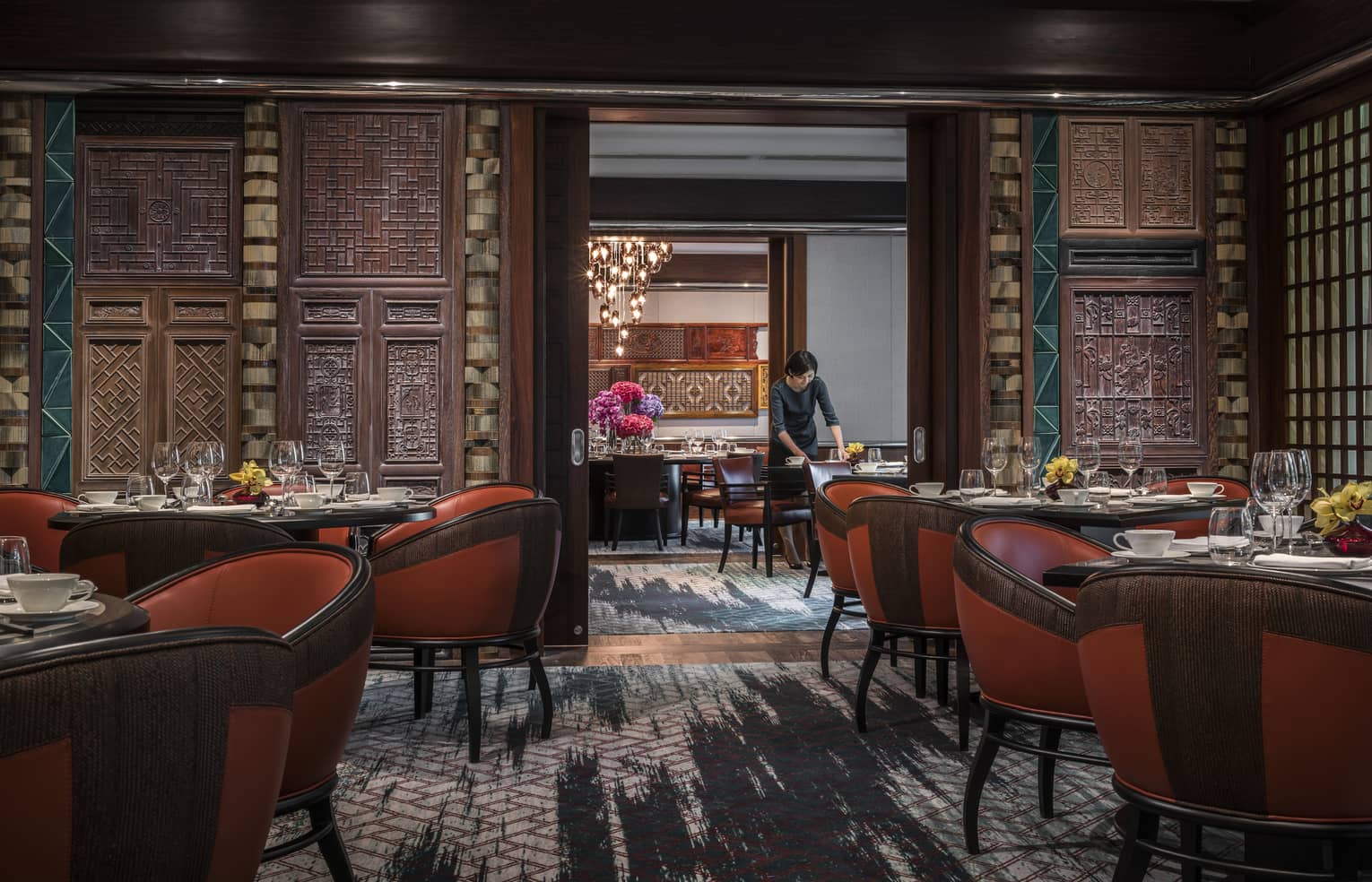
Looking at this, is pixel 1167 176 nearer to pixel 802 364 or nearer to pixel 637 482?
pixel 802 364

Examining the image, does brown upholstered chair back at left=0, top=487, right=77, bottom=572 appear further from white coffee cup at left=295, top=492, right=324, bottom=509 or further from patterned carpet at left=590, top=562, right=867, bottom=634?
patterned carpet at left=590, top=562, right=867, bottom=634

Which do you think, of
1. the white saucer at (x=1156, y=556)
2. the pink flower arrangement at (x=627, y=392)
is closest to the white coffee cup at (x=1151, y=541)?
the white saucer at (x=1156, y=556)

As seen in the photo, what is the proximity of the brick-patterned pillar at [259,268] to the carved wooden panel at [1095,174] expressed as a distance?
396cm

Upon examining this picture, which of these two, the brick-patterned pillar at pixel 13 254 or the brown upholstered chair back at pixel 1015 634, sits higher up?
the brick-patterned pillar at pixel 13 254

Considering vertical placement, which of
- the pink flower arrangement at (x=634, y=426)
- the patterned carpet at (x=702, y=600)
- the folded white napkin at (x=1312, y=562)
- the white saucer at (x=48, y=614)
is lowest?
the patterned carpet at (x=702, y=600)

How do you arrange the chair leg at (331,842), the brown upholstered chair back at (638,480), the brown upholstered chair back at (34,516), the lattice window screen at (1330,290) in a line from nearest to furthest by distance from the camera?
the chair leg at (331,842), the brown upholstered chair back at (34,516), the lattice window screen at (1330,290), the brown upholstered chair back at (638,480)

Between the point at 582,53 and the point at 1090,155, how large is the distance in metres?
2.63

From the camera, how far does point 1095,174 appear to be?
5590 millimetres

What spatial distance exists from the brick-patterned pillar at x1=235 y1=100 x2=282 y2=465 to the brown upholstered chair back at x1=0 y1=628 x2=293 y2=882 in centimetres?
406

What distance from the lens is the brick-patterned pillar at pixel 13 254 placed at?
5.14 meters

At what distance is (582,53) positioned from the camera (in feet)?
17.1

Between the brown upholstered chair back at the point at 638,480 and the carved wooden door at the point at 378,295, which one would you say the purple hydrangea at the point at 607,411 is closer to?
the brown upholstered chair back at the point at 638,480

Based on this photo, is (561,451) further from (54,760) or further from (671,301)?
(671,301)

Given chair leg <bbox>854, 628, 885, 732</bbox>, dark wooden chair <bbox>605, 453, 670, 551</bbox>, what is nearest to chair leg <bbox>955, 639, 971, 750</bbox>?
chair leg <bbox>854, 628, 885, 732</bbox>
